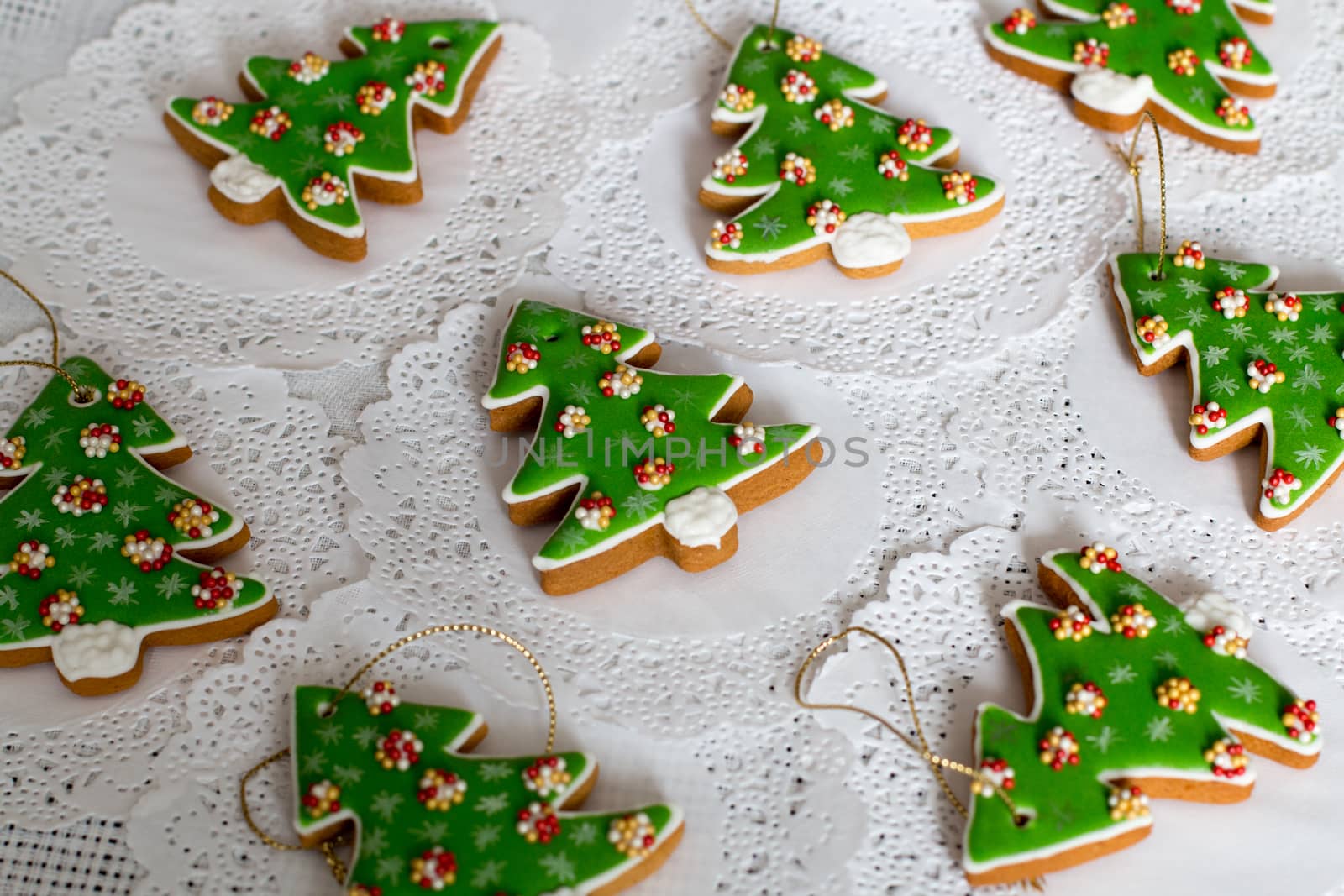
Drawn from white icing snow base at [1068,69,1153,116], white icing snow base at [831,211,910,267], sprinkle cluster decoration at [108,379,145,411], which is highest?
white icing snow base at [1068,69,1153,116]

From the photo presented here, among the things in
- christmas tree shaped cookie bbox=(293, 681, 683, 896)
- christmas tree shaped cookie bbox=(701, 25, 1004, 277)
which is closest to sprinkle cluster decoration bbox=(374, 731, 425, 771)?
christmas tree shaped cookie bbox=(293, 681, 683, 896)

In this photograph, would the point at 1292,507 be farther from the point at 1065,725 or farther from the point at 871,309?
the point at 871,309

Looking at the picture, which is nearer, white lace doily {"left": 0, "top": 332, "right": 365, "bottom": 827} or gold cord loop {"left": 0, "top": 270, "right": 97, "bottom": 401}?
white lace doily {"left": 0, "top": 332, "right": 365, "bottom": 827}

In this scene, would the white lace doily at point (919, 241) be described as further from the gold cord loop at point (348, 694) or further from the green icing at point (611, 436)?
the gold cord loop at point (348, 694)

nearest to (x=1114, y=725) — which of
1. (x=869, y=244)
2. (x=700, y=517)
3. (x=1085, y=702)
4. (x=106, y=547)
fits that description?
(x=1085, y=702)

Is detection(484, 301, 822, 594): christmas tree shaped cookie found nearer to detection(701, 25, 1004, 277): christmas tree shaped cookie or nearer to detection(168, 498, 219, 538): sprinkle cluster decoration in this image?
detection(701, 25, 1004, 277): christmas tree shaped cookie

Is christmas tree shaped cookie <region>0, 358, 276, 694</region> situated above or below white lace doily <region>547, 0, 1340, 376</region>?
below

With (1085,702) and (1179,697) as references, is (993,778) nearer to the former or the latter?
(1085,702)

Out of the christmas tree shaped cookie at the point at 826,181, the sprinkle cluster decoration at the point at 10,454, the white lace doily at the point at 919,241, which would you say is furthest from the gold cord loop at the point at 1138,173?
the sprinkle cluster decoration at the point at 10,454
